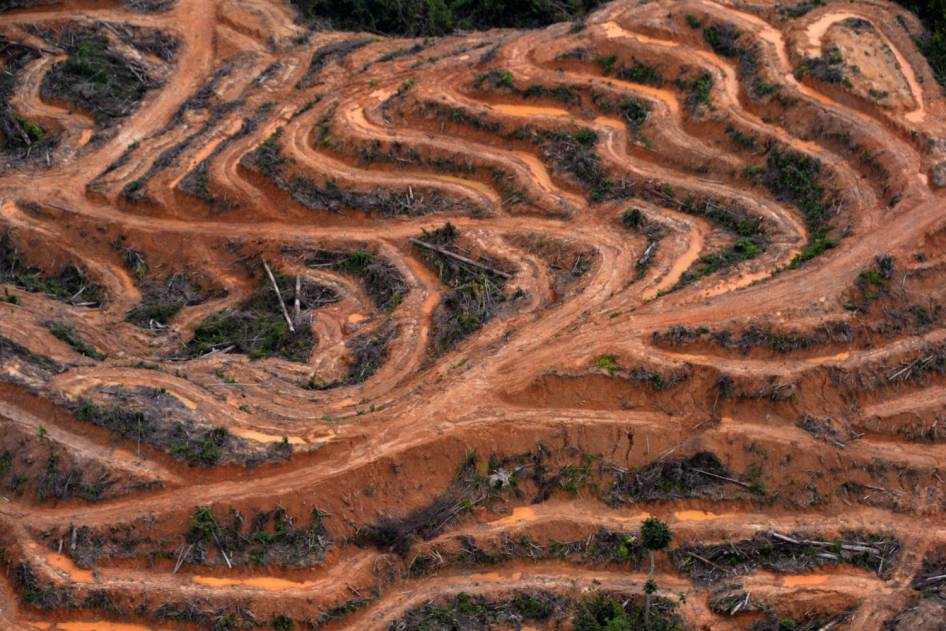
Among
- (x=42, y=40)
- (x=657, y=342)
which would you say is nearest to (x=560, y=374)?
(x=657, y=342)

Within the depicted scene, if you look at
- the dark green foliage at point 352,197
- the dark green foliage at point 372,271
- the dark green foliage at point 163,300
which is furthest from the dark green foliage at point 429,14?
the dark green foliage at point 163,300

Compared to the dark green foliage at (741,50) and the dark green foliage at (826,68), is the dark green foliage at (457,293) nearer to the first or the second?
the dark green foliage at (741,50)

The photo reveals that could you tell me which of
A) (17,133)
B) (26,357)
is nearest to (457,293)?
(26,357)

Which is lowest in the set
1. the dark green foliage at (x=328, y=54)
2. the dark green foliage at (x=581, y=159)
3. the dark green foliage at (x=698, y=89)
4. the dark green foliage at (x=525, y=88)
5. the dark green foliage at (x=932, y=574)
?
the dark green foliage at (x=932, y=574)

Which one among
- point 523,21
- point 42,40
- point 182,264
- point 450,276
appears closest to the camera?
point 450,276

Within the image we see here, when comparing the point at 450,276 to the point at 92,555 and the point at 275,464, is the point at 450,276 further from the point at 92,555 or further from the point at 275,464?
the point at 92,555

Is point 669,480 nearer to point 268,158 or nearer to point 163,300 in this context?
point 163,300
